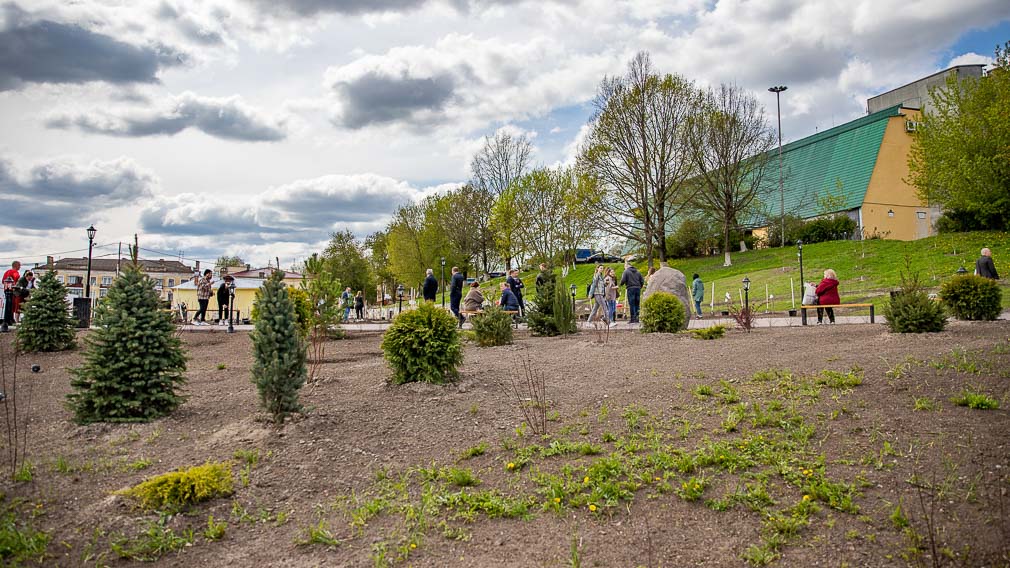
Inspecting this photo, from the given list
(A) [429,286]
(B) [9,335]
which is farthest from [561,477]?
(B) [9,335]

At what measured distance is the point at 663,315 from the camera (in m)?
12.1

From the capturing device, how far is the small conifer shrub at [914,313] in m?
8.77

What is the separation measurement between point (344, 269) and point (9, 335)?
40912 mm

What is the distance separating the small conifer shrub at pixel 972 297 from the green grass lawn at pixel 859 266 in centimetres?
689

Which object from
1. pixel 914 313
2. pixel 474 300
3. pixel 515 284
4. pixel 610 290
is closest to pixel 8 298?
pixel 474 300

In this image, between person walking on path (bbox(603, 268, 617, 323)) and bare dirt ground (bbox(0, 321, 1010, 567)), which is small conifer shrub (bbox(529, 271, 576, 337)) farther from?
bare dirt ground (bbox(0, 321, 1010, 567))

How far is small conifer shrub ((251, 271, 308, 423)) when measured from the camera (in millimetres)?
5316

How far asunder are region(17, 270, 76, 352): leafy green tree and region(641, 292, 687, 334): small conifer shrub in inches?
476

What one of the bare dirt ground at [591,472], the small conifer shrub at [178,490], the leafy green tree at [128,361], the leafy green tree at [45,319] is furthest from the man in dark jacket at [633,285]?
the small conifer shrub at [178,490]

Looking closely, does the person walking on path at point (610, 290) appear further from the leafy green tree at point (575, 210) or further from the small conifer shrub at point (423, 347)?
the leafy green tree at point (575, 210)

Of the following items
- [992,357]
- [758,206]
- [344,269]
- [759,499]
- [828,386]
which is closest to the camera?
[759,499]

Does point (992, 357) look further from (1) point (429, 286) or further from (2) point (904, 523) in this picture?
(1) point (429, 286)

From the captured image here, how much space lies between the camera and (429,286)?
1656cm

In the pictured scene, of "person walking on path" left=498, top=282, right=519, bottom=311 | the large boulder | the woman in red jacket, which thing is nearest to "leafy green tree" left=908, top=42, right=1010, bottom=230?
the woman in red jacket
